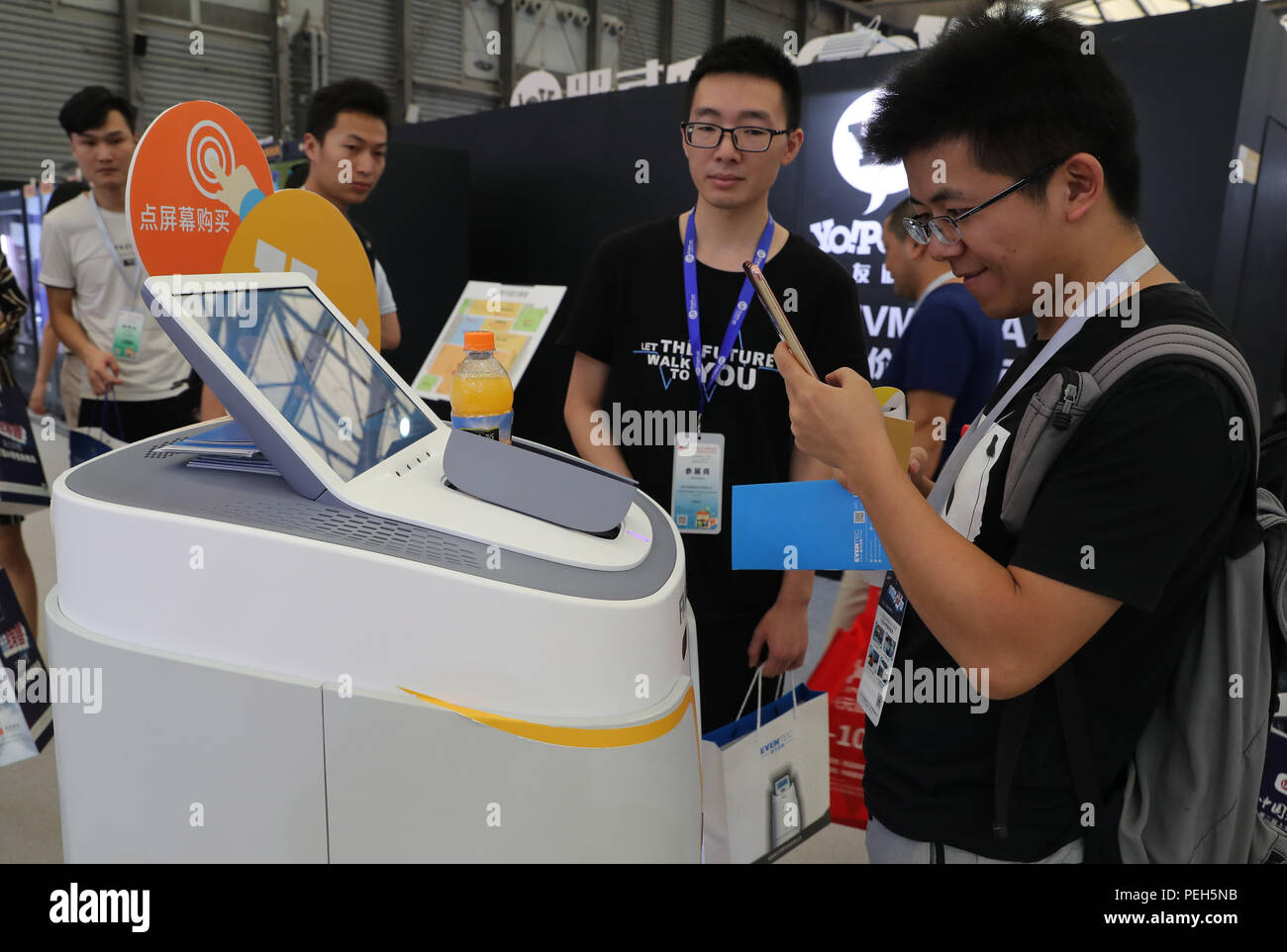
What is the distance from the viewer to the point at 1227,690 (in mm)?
861

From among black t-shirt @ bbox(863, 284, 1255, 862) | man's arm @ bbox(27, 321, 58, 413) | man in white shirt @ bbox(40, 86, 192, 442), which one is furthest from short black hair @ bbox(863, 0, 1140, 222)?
man's arm @ bbox(27, 321, 58, 413)

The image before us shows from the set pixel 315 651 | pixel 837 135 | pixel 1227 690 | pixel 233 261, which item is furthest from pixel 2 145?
pixel 1227 690

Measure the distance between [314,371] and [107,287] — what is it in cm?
249

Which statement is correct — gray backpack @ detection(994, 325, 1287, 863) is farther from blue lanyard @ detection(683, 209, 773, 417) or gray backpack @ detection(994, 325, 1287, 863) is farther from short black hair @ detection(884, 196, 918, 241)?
short black hair @ detection(884, 196, 918, 241)

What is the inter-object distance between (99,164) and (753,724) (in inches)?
109

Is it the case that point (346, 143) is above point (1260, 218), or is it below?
above

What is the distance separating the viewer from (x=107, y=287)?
2.92 metres

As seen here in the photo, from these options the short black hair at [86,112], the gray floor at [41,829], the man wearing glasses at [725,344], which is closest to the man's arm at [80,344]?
the short black hair at [86,112]

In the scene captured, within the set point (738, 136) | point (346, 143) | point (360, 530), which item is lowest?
point (360, 530)

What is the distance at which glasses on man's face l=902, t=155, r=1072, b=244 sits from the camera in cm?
88

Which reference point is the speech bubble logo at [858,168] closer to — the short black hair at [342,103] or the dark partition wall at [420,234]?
the short black hair at [342,103]

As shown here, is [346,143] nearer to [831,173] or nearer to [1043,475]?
[831,173]

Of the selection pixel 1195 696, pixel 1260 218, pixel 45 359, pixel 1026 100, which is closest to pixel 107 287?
pixel 45 359

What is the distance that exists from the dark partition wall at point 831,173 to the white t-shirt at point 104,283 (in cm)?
196
